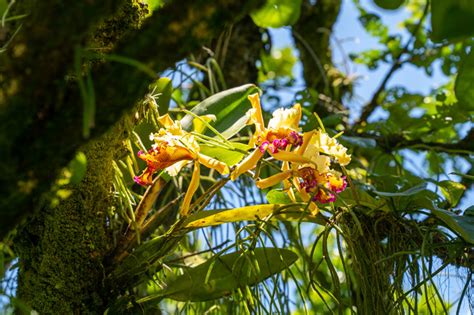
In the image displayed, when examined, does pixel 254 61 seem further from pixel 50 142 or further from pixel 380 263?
pixel 50 142

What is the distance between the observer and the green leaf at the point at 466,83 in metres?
0.95

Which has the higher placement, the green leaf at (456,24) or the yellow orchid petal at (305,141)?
the yellow orchid petal at (305,141)

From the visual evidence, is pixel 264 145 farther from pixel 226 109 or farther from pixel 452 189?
pixel 452 189

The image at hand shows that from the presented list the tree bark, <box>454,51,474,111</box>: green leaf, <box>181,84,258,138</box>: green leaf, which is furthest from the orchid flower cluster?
the tree bark

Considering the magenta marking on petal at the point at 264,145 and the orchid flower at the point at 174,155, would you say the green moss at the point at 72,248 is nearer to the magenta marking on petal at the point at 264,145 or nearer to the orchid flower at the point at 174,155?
the orchid flower at the point at 174,155

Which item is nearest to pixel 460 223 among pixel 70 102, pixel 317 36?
pixel 70 102

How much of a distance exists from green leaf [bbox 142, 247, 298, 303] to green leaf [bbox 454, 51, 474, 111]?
12.8 inches

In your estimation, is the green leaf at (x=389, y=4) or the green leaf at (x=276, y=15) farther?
the green leaf at (x=276, y=15)

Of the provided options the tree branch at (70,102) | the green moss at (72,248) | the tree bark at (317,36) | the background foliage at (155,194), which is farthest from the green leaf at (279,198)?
the tree bark at (317,36)

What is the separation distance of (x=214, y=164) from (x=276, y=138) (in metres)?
0.08

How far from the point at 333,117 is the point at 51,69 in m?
0.93

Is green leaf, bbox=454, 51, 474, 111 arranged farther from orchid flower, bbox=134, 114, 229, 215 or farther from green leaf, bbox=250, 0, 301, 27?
orchid flower, bbox=134, 114, 229, 215

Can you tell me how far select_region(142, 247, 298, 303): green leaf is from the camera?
98 cm

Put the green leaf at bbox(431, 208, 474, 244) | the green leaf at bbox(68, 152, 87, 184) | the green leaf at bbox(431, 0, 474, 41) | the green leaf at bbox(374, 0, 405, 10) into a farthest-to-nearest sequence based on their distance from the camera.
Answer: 1. the green leaf at bbox(431, 208, 474, 244)
2. the green leaf at bbox(374, 0, 405, 10)
3. the green leaf at bbox(68, 152, 87, 184)
4. the green leaf at bbox(431, 0, 474, 41)
